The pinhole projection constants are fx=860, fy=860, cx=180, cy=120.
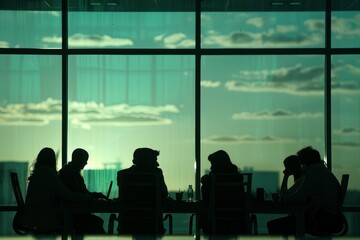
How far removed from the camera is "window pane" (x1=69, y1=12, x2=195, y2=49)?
996 cm

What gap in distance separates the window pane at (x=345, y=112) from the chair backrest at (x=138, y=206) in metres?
3.44

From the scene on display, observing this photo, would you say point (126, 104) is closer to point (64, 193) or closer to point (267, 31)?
point (267, 31)

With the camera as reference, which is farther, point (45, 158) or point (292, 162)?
point (292, 162)

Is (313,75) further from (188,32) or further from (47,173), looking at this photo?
(47,173)

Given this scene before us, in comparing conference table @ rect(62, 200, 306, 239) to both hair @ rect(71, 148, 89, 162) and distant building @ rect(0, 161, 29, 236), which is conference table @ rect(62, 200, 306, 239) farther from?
distant building @ rect(0, 161, 29, 236)

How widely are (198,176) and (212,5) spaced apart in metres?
1.99

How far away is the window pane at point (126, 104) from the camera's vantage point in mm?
9914

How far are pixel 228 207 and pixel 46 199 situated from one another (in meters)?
1.58

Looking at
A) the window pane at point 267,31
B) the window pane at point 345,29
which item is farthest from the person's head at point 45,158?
the window pane at point 345,29

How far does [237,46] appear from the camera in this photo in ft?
32.7

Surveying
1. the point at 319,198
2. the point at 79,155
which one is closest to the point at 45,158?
the point at 79,155

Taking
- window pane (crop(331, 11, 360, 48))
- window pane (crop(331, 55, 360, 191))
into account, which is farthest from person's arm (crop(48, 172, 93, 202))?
window pane (crop(331, 11, 360, 48))

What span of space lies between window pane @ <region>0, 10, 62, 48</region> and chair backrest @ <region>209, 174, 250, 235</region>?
3.55 metres

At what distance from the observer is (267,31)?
999 centimetres
